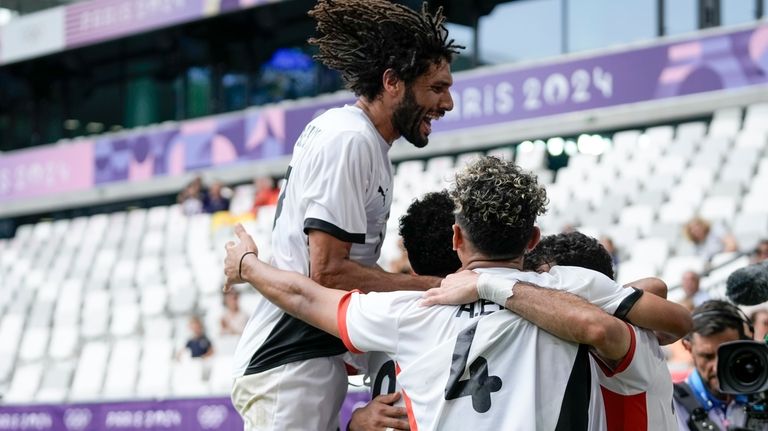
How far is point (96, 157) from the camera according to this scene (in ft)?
75.6

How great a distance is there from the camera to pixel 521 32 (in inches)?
702

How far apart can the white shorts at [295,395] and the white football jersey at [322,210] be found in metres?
0.03

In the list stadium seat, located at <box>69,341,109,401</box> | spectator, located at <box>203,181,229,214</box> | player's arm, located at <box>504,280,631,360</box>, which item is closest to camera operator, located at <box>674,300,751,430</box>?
player's arm, located at <box>504,280,631,360</box>

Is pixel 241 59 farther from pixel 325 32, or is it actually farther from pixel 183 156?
pixel 325 32

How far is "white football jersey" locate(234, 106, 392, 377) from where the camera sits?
135 inches

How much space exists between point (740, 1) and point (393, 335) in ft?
42.7

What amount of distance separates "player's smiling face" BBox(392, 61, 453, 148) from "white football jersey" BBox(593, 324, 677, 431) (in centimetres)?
93

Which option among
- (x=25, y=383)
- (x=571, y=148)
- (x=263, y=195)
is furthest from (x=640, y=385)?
(x=263, y=195)

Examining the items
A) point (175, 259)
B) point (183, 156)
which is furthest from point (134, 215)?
point (175, 259)

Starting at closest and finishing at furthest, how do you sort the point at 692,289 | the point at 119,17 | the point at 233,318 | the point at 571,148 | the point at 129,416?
the point at 129,416 → the point at 692,289 → the point at 233,318 → the point at 571,148 → the point at 119,17

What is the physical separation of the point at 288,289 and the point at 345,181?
0.35m

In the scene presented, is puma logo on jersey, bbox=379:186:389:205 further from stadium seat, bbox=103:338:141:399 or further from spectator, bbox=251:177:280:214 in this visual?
spectator, bbox=251:177:280:214

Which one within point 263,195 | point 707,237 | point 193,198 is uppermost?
point 707,237

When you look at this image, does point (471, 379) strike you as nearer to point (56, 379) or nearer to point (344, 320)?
point (344, 320)
